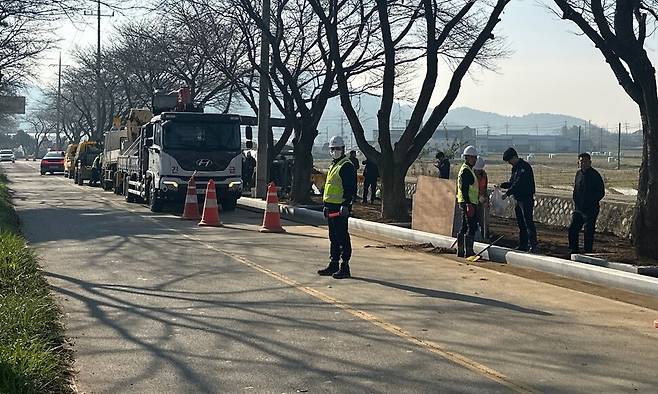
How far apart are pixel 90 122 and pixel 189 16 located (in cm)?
4428

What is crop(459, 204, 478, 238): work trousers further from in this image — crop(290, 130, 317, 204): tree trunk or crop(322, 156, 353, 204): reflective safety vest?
crop(290, 130, 317, 204): tree trunk

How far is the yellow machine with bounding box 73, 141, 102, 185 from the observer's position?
168 ft

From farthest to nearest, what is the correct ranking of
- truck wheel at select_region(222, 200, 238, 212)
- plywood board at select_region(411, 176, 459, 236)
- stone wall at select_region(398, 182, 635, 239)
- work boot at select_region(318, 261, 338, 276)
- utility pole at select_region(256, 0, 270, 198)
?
1. utility pole at select_region(256, 0, 270, 198)
2. truck wheel at select_region(222, 200, 238, 212)
3. stone wall at select_region(398, 182, 635, 239)
4. plywood board at select_region(411, 176, 459, 236)
5. work boot at select_region(318, 261, 338, 276)

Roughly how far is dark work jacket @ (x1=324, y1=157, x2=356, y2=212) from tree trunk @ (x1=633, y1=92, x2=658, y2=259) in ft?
15.6

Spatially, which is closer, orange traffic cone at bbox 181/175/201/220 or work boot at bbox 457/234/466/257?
work boot at bbox 457/234/466/257

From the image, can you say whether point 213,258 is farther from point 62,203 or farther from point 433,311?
point 62,203

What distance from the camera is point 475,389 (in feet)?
24.3

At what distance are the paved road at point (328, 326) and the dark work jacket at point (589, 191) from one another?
231cm

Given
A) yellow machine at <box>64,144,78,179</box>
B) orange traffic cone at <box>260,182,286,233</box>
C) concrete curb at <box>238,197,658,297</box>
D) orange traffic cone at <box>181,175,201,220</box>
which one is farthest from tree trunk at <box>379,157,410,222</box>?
yellow machine at <box>64,144,78,179</box>

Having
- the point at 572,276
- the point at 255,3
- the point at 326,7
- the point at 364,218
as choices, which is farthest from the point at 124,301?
the point at 255,3

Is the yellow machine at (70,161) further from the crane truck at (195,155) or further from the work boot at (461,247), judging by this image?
the work boot at (461,247)

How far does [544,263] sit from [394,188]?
855cm

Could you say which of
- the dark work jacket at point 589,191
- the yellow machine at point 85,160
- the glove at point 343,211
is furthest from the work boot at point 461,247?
the yellow machine at point 85,160

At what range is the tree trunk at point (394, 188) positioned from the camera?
908 inches
